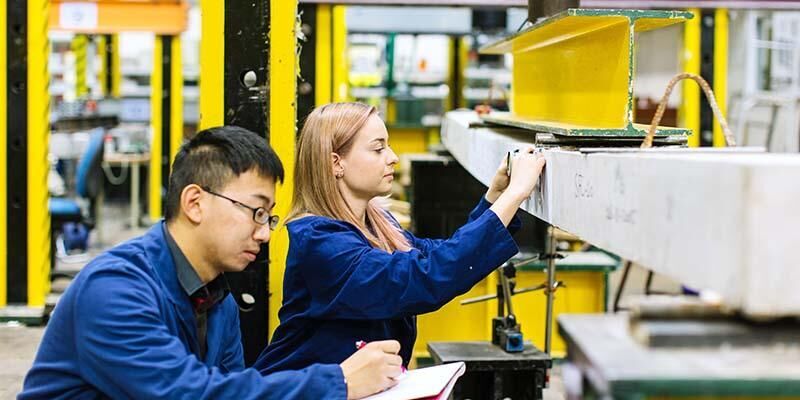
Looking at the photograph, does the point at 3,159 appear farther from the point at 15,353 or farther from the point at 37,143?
the point at 15,353

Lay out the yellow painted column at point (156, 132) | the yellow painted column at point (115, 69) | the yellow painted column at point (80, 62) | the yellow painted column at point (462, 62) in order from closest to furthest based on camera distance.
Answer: the yellow painted column at point (156, 132) < the yellow painted column at point (462, 62) < the yellow painted column at point (115, 69) < the yellow painted column at point (80, 62)

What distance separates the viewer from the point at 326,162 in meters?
2.71

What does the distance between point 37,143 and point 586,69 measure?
3771 millimetres

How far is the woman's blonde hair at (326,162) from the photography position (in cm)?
270

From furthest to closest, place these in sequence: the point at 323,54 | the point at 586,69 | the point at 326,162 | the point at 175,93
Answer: the point at 175,93, the point at 323,54, the point at 586,69, the point at 326,162

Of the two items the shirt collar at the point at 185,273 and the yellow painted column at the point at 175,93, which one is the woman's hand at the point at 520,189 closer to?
the shirt collar at the point at 185,273

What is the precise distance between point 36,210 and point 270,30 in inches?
120

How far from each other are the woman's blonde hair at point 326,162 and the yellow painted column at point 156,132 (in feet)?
26.1

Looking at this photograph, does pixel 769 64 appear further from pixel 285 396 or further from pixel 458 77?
pixel 285 396

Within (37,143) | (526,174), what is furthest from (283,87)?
(37,143)

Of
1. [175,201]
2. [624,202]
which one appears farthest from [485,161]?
[624,202]

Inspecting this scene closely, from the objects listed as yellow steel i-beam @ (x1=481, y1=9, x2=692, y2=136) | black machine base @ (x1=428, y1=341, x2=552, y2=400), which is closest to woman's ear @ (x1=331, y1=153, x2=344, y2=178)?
yellow steel i-beam @ (x1=481, y1=9, x2=692, y2=136)

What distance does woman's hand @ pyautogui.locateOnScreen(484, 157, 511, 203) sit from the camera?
2721 millimetres

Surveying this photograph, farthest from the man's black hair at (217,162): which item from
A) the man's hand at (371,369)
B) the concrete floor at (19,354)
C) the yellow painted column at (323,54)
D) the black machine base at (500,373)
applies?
the yellow painted column at (323,54)
